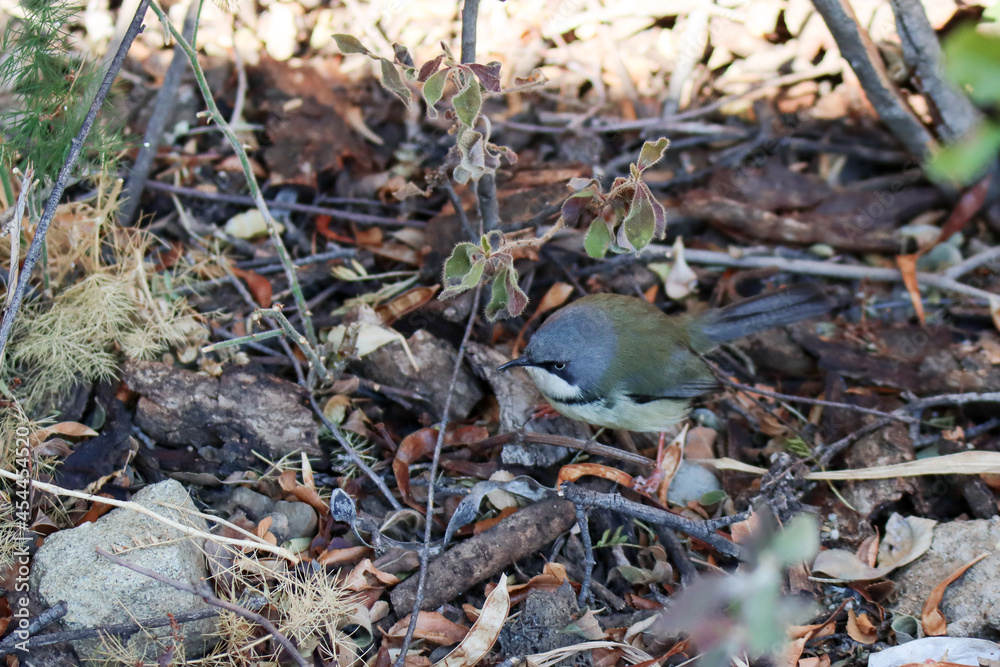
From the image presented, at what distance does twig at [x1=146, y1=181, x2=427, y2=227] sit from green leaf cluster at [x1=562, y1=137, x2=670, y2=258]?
1543mm

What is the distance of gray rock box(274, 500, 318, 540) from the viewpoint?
10.8 feet

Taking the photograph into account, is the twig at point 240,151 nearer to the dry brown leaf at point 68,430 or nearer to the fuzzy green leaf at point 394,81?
the fuzzy green leaf at point 394,81

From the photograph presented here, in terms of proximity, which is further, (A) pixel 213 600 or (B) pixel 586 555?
(B) pixel 586 555

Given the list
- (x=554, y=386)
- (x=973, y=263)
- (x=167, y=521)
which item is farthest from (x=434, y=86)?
(x=973, y=263)

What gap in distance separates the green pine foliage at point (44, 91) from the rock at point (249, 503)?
65.0 inches

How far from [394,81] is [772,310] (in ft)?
7.69

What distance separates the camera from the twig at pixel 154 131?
4.12 m

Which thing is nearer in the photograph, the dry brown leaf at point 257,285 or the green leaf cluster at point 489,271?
the green leaf cluster at point 489,271

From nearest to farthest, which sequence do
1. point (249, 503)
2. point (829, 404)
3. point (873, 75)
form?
point (249, 503) → point (829, 404) → point (873, 75)

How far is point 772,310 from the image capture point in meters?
4.09

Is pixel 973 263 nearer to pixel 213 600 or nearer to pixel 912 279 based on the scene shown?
pixel 912 279

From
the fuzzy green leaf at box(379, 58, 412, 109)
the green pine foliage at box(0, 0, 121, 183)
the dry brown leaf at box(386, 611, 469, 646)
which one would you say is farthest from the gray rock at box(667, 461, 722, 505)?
the green pine foliage at box(0, 0, 121, 183)

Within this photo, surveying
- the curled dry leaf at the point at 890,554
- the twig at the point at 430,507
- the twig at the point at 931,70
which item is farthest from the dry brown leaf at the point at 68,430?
the twig at the point at 931,70

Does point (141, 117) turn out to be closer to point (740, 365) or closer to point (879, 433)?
point (740, 365)
